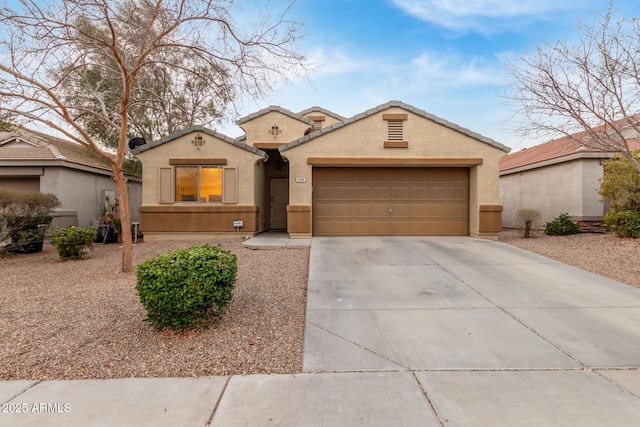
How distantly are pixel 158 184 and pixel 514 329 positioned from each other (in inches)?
415

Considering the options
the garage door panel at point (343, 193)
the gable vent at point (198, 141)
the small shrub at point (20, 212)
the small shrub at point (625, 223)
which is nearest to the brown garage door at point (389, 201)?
the garage door panel at point (343, 193)

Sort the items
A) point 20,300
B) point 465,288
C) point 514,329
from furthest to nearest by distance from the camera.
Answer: point 465,288
point 20,300
point 514,329

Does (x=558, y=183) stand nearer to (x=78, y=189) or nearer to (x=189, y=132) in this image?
(x=189, y=132)

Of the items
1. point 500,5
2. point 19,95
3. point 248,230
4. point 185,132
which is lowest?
point 248,230

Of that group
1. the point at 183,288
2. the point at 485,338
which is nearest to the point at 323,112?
the point at 183,288

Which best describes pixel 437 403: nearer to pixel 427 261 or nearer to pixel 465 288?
pixel 465 288

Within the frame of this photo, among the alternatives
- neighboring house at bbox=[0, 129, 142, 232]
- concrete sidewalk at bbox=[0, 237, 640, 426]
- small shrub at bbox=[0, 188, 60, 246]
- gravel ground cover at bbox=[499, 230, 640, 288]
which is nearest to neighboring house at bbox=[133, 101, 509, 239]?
gravel ground cover at bbox=[499, 230, 640, 288]

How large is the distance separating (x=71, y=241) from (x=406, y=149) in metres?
9.40

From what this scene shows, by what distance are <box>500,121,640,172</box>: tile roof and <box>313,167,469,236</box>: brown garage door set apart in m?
3.34

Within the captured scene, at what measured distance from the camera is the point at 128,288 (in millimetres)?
5371

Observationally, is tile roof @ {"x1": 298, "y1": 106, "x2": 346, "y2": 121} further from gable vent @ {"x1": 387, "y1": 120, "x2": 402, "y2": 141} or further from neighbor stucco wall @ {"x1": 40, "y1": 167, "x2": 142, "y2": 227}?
neighbor stucco wall @ {"x1": 40, "y1": 167, "x2": 142, "y2": 227}

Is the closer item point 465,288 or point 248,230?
point 465,288

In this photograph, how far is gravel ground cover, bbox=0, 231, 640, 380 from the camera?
3.02 m

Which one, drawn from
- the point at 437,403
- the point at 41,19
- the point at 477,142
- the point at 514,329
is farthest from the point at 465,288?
the point at 41,19
